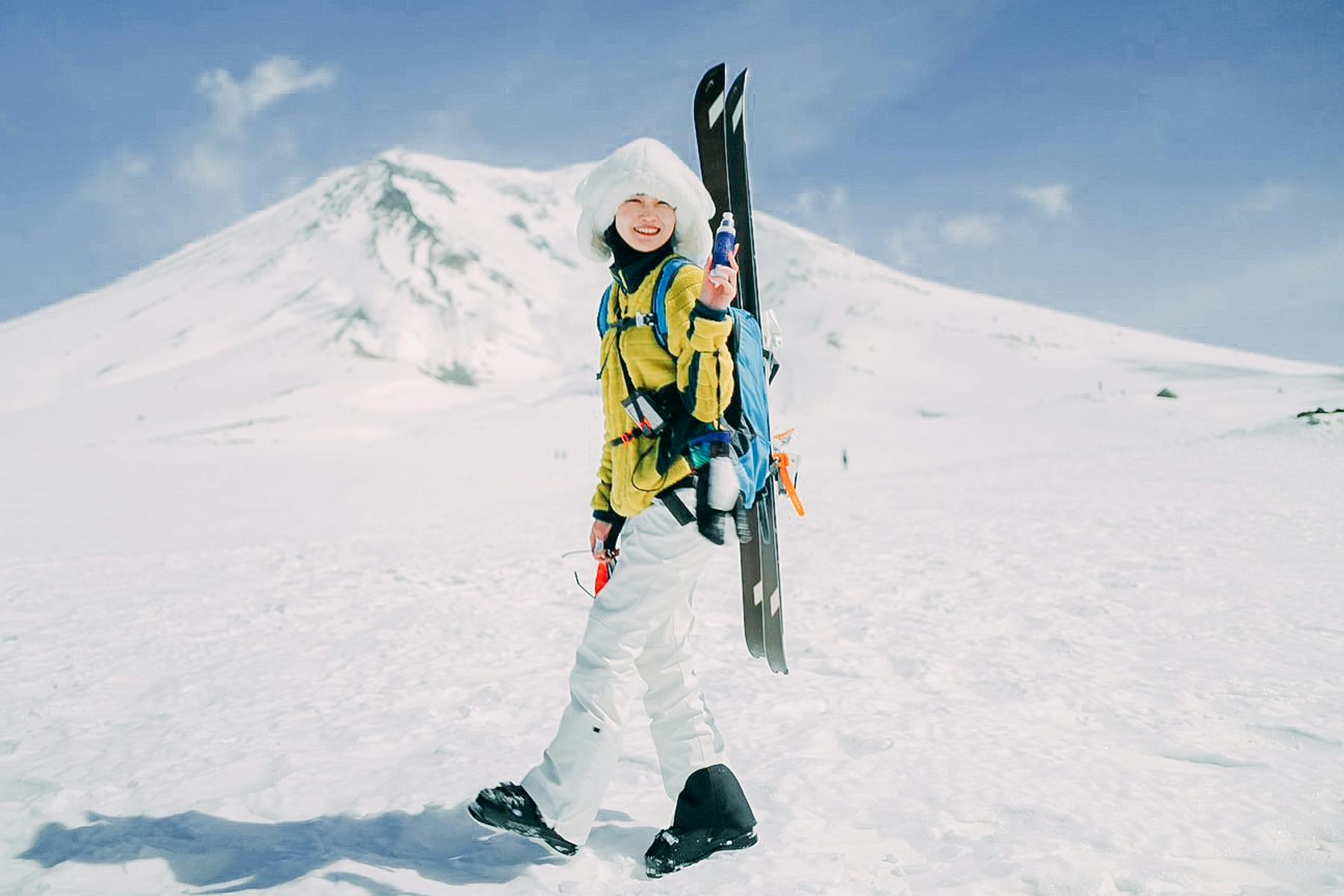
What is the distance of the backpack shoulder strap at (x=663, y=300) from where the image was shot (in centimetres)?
249

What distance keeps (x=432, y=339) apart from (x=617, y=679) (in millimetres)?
67834

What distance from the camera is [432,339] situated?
66625 mm

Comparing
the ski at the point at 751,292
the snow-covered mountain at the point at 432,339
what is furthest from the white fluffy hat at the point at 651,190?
the snow-covered mountain at the point at 432,339

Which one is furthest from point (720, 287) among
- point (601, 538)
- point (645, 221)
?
point (601, 538)

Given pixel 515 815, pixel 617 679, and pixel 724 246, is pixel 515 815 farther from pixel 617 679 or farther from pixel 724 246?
pixel 724 246

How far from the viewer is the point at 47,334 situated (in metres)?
66.8

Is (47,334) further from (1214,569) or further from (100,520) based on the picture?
(1214,569)

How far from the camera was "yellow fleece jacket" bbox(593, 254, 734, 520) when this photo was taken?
2.38 meters

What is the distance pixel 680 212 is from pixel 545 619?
3991 mm

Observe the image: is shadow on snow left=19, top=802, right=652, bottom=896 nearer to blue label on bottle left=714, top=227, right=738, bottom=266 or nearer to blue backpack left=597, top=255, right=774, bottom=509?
blue backpack left=597, top=255, right=774, bottom=509

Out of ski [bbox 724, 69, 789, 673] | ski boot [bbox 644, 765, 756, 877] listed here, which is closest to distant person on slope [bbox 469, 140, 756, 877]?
ski boot [bbox 644, 765, 756, 877]

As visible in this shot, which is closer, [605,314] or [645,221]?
[645,221]

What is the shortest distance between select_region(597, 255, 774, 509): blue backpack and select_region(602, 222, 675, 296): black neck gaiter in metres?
0.11

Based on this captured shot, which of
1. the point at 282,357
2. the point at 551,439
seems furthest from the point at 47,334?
the point at 551,439
